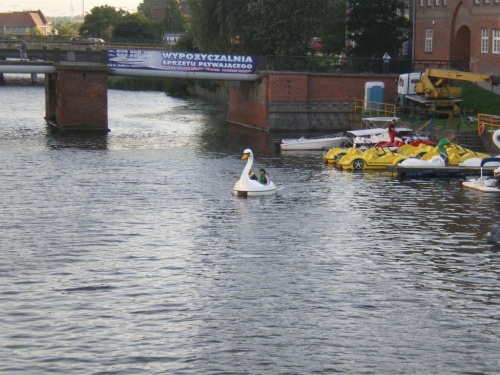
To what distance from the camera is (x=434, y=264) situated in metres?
27.7

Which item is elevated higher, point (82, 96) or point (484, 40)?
point (484, 40)

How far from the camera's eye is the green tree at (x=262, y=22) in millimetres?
70562

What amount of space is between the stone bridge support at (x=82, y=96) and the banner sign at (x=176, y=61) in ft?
7.17

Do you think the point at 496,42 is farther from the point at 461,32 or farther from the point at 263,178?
the point at 263,178

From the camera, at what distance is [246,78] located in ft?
222

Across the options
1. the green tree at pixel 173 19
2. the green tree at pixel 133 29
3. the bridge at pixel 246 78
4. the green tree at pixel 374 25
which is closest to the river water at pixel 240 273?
the bridge at pixel 246 78

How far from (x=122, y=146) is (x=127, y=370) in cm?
3840

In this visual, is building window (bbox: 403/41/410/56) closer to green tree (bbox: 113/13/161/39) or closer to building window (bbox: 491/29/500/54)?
building window (bbox: 491/29/500/54)

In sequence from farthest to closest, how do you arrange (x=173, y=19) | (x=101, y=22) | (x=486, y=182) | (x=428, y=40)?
(x=173, y=19) → (x=101, y=22) → (x=428, y=40) → (x=486, y=182)

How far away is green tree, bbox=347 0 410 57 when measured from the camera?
78188 mm

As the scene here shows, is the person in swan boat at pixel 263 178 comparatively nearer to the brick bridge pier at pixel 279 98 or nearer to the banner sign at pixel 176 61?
the brick bridge pier at pixel 279 98

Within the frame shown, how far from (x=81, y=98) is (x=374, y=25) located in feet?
90.9

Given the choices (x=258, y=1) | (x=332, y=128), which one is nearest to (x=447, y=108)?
(x=332, y=128)

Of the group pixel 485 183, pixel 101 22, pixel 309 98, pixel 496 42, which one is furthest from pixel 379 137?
pixel 101 22
